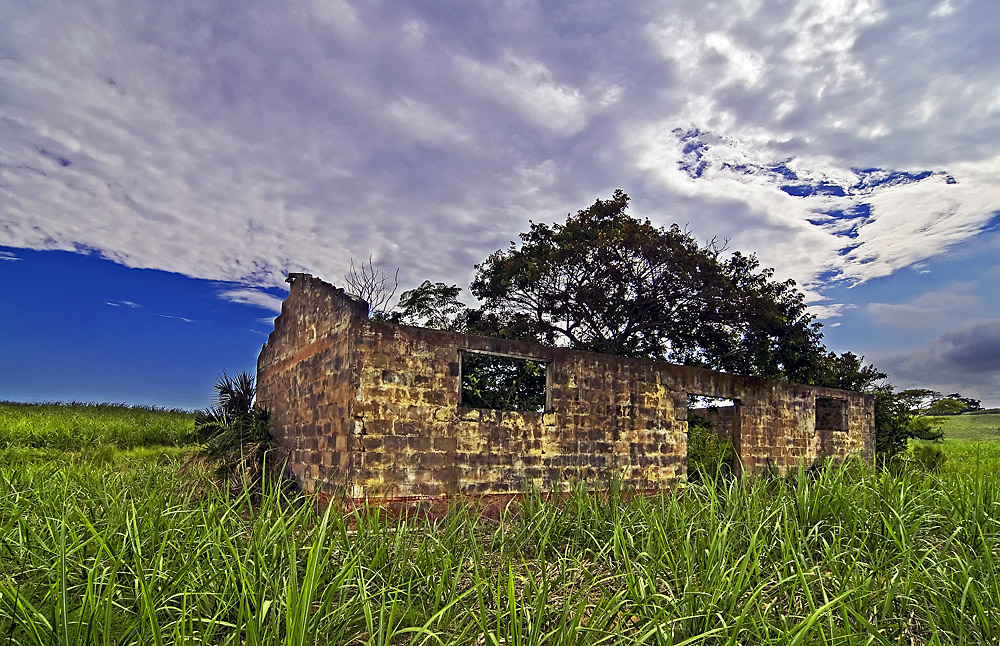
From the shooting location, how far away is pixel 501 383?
1387 centimetres

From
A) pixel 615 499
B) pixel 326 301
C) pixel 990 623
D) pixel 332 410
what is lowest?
pixel 990 623

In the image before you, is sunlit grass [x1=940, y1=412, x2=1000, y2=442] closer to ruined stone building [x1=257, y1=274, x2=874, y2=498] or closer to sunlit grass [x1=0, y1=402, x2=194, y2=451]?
ruined stone building [x1=257, y1=274, x2=874, y2=498]

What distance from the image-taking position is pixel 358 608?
3797 millimetres

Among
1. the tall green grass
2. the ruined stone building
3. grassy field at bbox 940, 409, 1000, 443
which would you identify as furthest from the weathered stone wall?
grassy field at bbox 940, 409, 1000, 443

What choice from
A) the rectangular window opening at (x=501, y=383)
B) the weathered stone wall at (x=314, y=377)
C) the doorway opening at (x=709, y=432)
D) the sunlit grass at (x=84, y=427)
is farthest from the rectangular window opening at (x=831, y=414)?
the sunlit grass at (x=84, y=427)

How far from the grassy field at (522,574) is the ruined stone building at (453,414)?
1.97 m

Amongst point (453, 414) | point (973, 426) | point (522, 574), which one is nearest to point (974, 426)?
point (973, 426)

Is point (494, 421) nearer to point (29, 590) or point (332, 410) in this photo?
point (332, 410)

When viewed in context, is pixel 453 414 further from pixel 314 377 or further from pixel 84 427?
pixel 84 427

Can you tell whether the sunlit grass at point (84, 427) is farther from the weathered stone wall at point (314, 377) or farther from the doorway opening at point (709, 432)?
the doorway opening at point (709, 432)

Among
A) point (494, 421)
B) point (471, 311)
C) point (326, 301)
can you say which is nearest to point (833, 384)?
point (471, 311)

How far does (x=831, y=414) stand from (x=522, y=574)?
1247cm

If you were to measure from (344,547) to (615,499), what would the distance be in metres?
2.21

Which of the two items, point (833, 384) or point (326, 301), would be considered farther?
point (833, 384)
